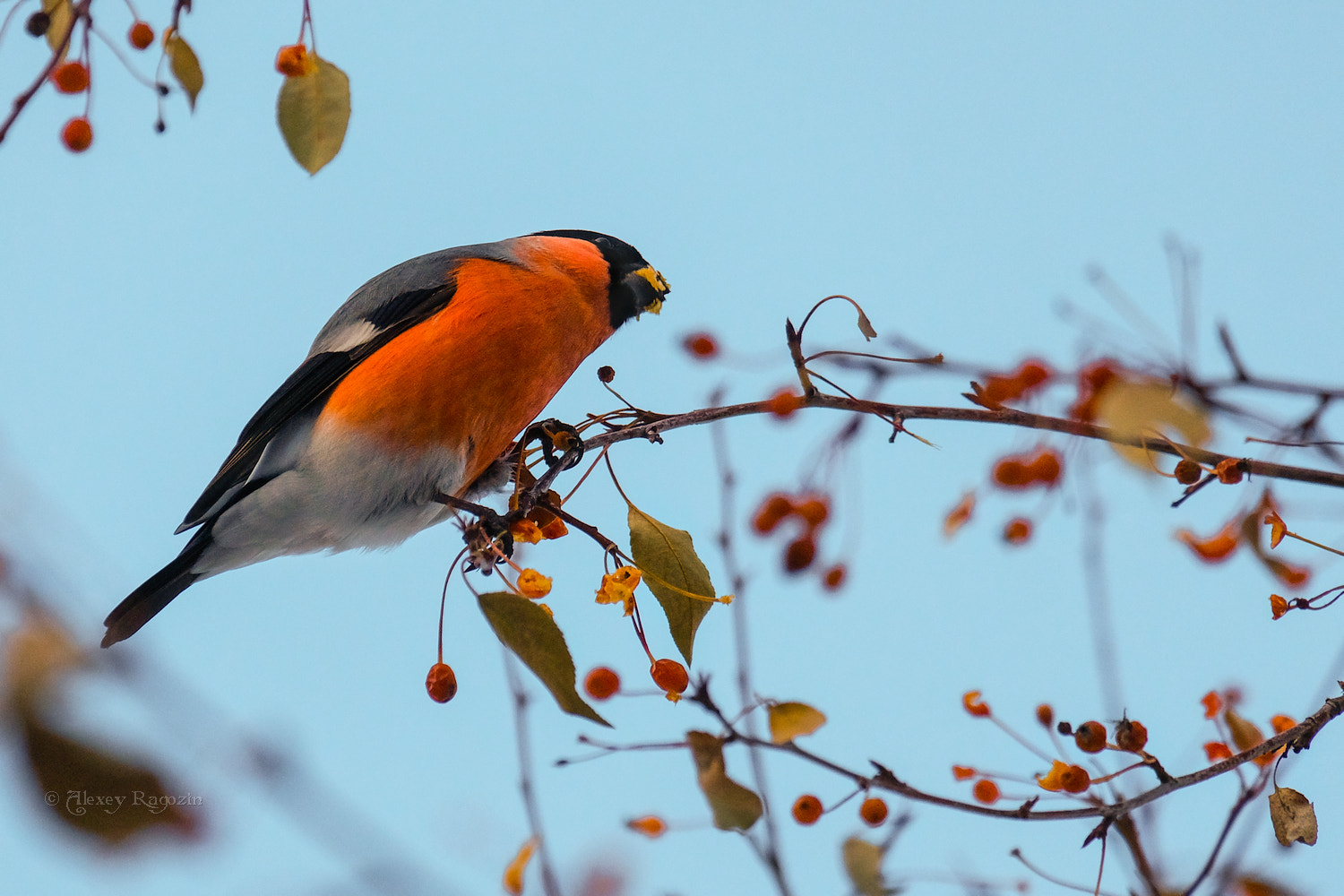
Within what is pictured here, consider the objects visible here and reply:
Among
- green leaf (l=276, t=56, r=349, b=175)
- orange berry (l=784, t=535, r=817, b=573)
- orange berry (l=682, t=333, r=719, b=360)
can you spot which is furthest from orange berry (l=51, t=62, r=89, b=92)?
orange berry (l=784, t=535, r=817, b=573)

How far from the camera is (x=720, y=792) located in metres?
1.18

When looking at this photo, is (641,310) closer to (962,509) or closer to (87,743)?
(962,509)

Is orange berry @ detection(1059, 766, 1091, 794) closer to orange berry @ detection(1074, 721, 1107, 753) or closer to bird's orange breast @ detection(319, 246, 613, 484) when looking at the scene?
orange berry @ detection(1074, 721, 1107, 753)

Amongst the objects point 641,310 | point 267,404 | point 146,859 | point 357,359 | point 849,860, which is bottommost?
point 146,859

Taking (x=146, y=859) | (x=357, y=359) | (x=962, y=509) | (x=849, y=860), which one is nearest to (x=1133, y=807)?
(x=849, y=860)

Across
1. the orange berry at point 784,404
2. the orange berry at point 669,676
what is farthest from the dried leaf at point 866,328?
the orange berry at point 669,676

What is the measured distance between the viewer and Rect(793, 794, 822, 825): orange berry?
152cm

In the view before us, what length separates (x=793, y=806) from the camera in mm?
1530

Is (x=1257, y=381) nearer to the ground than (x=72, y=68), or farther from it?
nearer to the ground

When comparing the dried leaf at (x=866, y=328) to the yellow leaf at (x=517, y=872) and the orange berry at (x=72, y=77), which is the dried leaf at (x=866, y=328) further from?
the orange berry at (x=72, y=77)

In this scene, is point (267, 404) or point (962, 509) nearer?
point (962, 509)

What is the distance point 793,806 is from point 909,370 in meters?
0.64

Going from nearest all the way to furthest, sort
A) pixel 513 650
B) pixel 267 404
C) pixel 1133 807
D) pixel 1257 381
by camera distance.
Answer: pixel 1257 381
pixel 1133 807
pixel 513 650
pixel 267 404

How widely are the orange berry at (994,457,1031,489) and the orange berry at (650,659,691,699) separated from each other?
0.56 metres
